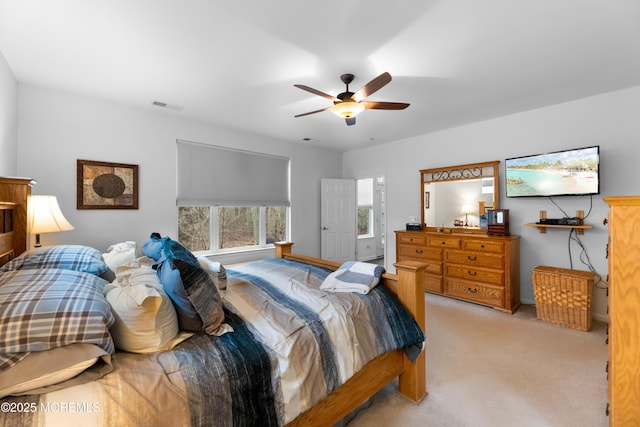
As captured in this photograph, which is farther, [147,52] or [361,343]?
[147,52]

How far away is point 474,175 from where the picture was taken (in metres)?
4.09

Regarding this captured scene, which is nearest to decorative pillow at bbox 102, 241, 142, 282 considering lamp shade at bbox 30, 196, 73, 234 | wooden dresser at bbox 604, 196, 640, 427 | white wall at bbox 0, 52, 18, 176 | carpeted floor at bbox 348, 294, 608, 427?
lamp shade at bbox 30, 196, 73, 234

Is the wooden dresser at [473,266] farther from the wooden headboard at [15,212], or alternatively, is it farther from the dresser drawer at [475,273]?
the wooden headboard at [15,212]

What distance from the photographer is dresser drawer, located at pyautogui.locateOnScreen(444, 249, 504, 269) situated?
136 inches

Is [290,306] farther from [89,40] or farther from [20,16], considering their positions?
[20,16]

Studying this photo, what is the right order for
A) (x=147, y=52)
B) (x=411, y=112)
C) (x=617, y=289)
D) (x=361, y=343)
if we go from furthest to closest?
(x=411, y=112), (x=147, y=52), (x=361, y=343), (x=617, y=289)

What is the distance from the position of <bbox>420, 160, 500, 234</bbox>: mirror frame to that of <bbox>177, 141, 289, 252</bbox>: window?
7.74ft

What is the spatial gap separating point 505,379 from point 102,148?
4.59 meters

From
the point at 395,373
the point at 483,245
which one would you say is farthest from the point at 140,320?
the point at 483,245

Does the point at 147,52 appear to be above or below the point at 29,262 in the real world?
above

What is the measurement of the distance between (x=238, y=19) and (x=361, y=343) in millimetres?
2228

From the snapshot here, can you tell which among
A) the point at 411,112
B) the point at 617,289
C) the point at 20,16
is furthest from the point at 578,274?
the point at 20,16

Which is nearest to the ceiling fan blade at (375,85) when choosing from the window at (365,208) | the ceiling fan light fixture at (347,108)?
the ceiling fan light fixture at (347,108)

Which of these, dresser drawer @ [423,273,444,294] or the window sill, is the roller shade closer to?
the window sill
